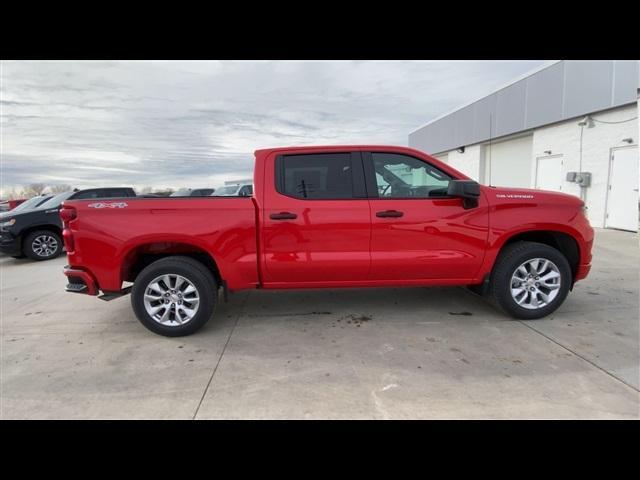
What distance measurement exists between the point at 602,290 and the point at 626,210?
7.33 meters

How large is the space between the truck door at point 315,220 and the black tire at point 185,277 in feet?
2.08

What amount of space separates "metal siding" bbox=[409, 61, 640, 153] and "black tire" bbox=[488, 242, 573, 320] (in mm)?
9515

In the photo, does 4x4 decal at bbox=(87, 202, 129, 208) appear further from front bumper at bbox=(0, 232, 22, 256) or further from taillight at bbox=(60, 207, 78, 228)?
front bumper at bbox=(0, 232, 22, 256)

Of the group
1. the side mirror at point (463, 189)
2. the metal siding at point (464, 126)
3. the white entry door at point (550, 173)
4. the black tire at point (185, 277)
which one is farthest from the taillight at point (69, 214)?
the metal siding at point (464, 126)

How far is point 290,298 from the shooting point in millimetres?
4777

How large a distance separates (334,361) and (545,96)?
48.5 feet

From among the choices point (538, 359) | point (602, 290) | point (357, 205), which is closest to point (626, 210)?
point (602, 290)

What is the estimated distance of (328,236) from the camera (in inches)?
139

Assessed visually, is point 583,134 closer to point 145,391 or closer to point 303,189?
point 303,189

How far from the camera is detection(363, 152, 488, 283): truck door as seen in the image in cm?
357

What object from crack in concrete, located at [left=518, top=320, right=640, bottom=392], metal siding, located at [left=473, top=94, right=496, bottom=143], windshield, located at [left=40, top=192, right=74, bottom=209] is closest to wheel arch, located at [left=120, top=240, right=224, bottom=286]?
crack in concrete, located at [left=518, top=320, right=640, bottom=392]

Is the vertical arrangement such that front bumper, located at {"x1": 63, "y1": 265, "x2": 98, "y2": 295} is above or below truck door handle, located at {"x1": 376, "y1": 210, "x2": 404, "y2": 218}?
below

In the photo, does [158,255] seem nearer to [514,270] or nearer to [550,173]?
[514,270]

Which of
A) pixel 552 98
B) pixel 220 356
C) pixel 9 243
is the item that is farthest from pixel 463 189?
pixel 552 98
